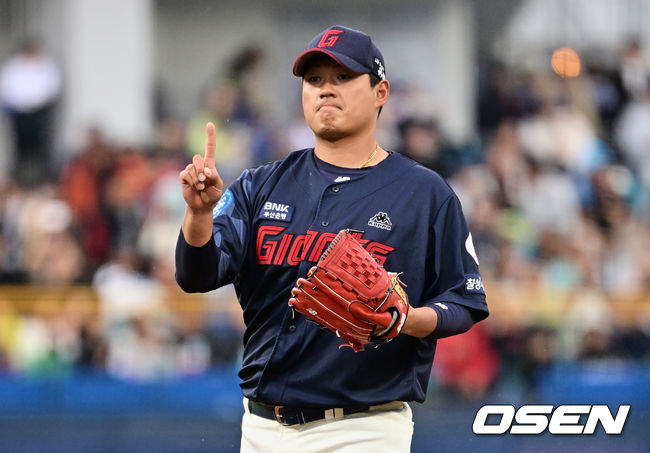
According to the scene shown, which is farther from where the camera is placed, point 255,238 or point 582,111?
point 582,111

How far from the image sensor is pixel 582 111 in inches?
516

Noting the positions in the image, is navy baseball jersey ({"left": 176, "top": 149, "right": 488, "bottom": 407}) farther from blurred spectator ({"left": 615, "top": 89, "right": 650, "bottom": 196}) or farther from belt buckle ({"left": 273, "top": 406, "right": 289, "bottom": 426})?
blurred spectator ({"left": 615, "top": 89, "right": 650, "bottom": 196})

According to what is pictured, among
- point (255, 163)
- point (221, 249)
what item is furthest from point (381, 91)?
point (255, 163)

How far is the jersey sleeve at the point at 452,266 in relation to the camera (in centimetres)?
371

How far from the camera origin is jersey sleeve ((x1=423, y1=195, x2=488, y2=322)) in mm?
3709

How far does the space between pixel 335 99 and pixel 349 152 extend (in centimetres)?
21

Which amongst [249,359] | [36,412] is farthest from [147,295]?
[249,359]

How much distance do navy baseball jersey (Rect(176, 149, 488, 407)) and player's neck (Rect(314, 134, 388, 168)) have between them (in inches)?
1.5

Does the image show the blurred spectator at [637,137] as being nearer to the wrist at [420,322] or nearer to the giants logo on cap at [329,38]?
the giants logo on cap at [329,38]

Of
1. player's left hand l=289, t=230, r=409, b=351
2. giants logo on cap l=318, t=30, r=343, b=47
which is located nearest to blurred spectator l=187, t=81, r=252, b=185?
giants logo on cap l=318, t=30, r=343, b=47

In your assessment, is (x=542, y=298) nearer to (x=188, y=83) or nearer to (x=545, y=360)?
(x=545, y=360)

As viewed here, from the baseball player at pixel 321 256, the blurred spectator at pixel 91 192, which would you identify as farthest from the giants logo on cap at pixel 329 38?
the blurred spectator at pixel 91 192

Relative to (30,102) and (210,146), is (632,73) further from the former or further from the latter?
(210,146)

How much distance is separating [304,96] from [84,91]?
9.64 metres
